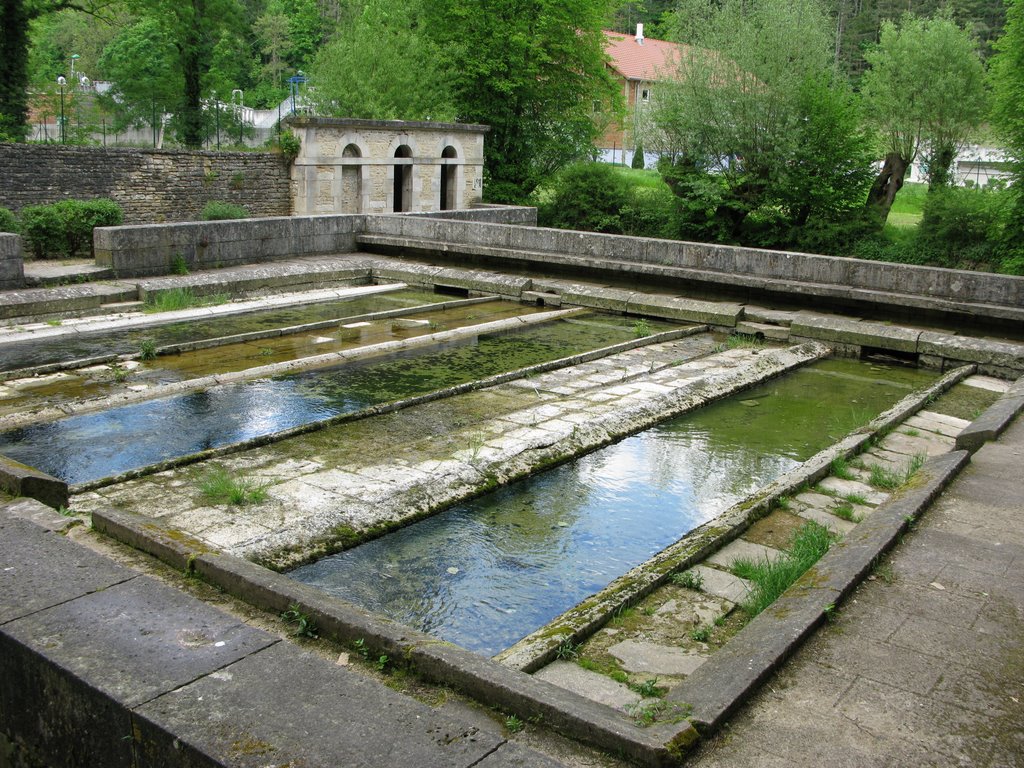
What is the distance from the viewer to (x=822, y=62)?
23.3 meters

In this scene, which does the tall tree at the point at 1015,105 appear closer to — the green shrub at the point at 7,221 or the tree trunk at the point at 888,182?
the tree trunk at the point at 888,182

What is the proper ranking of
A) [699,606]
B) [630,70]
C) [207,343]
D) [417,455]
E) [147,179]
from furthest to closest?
[630,70]
[147,179]
[207,343]
[417,455]
[699,606]

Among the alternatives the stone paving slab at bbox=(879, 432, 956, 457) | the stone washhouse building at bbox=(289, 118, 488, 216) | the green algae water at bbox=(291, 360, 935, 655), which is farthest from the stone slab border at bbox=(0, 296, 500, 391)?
the stone washhouse building at bbox=(289, 118, 488, 216)

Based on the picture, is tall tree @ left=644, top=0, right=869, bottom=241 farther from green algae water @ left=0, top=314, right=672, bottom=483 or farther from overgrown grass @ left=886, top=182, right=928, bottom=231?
green algae water @ left=0, top=314, right=672, bottom=483

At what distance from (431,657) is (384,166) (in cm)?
1931

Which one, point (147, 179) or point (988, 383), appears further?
point (147, 179)

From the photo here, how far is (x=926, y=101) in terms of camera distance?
84.1ft

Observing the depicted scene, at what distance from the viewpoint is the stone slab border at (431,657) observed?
10.2 feet

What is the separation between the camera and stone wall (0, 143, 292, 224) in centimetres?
1712

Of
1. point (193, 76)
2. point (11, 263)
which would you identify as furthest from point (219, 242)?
point (193, 76)

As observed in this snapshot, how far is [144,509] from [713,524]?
12.1ft

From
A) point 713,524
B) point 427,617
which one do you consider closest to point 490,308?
point 713,524

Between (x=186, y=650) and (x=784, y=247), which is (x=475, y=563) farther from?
(x=784, y=247)

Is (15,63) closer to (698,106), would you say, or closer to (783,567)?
(698,106)
